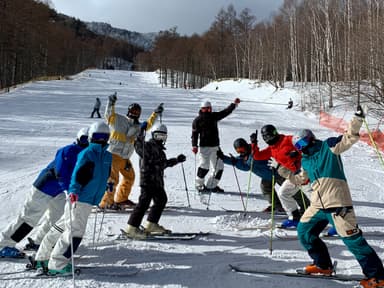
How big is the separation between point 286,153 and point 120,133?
2.84 m

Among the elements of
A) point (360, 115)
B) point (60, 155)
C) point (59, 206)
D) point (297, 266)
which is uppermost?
point (360, 115)

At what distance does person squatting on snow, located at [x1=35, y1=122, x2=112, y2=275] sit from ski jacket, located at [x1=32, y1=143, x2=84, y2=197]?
31cm

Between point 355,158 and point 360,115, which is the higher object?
point 360,115

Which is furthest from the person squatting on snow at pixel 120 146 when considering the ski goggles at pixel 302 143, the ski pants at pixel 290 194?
the ski goggles at pixel 302 143

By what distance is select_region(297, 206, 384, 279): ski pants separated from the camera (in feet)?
12.3

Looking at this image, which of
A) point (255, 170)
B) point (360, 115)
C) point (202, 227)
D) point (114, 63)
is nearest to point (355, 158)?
point (255, 170)

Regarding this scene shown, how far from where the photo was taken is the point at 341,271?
433cm

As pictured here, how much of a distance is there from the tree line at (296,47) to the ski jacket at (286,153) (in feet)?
33.8

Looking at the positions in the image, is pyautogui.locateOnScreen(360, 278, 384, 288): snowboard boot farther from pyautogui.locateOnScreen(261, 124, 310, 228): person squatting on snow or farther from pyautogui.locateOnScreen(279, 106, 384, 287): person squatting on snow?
pyautogui.locateOnScreen(261, 124, 310, 228): person squatting on snow

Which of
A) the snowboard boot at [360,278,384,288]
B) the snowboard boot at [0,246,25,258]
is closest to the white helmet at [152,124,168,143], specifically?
the snowboard boot at [0,246,25,258]

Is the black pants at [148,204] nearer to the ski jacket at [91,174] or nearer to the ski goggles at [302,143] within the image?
the ski jacket at [91,174]

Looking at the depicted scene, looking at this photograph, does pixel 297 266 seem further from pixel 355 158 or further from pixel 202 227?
pixel 355 158

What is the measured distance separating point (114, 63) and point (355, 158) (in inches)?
4537

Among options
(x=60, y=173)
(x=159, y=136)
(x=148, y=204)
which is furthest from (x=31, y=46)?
(x=60, y=173)
